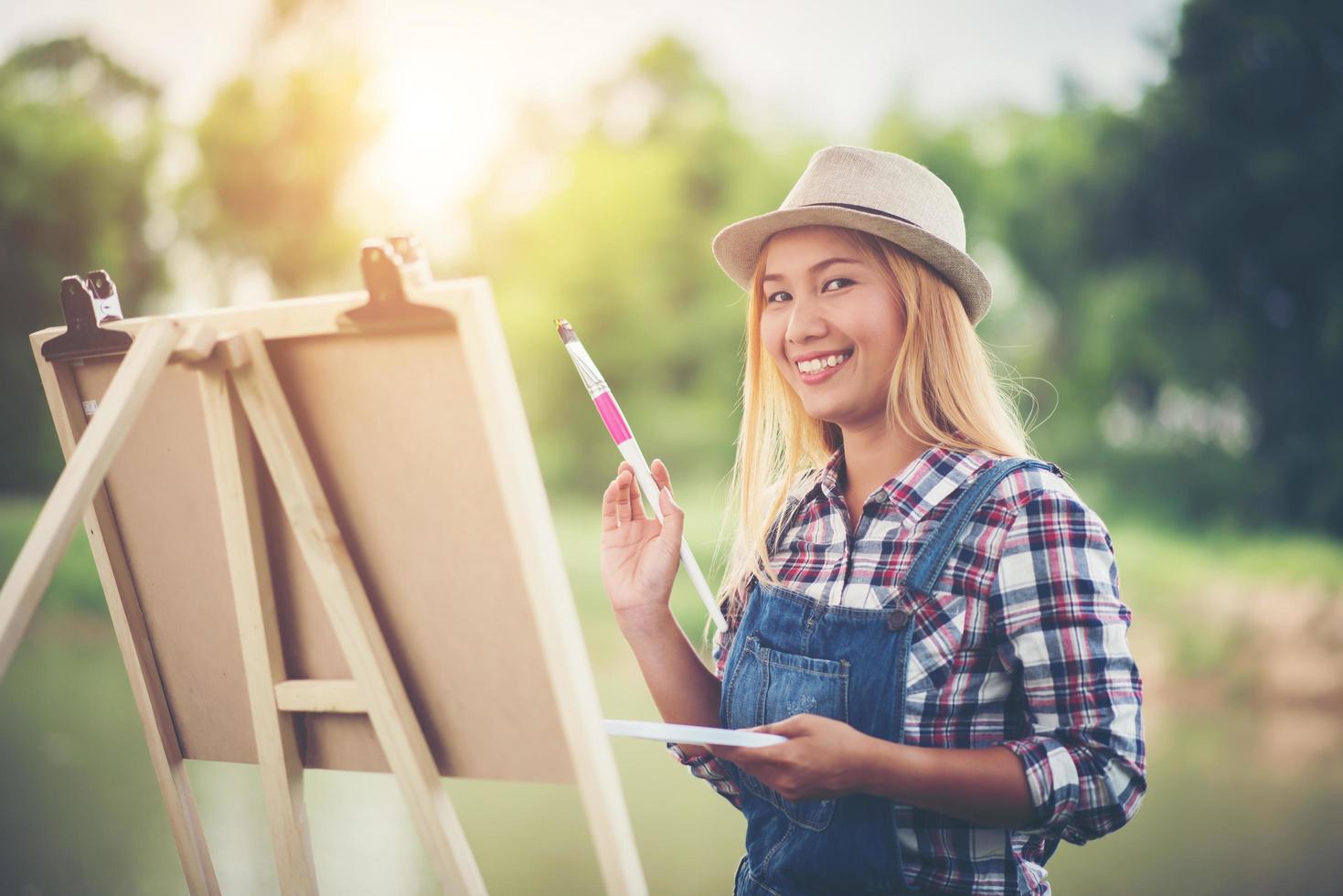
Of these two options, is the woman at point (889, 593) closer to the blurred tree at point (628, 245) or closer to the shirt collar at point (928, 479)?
the shirt collar at point (928, 479)

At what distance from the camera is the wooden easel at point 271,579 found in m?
1.15

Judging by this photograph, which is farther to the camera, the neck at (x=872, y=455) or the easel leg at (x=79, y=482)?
the neck at (x=872, y=455)

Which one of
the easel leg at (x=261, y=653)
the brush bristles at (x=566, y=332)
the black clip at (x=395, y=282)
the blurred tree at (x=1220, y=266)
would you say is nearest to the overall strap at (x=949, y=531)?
the brush bristles at (x=566, y=332)

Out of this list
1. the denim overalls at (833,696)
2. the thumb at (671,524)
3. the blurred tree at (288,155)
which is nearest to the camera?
the denim overalls at (833,696)

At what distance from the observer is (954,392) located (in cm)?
150

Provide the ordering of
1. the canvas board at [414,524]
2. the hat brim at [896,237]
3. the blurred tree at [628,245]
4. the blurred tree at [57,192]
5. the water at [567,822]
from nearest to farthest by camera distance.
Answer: the canvas board at [414,524]
the hat brim at [896,237]
the water at [567,822]
the blurred tree at [57,192]
the blurred tree at [628,245]

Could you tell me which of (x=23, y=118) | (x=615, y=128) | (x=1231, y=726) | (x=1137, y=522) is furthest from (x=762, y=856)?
(x=23, y=118)

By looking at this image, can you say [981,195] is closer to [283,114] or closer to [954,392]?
[283,114]

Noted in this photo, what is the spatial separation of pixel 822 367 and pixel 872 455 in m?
0.16

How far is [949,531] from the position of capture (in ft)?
4.46

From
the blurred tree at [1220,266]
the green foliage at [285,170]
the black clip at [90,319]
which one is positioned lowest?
the blurred tree at [1220,266]

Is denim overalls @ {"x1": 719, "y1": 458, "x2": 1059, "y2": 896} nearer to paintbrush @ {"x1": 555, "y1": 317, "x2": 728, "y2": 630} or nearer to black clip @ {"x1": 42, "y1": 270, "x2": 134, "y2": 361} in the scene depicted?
paintbrush @ {"x1": 555, "y1": 317, "x2": 728, "y2": 630}

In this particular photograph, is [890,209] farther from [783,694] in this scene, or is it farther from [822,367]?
[783,694]

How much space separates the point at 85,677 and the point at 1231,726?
270 inches
